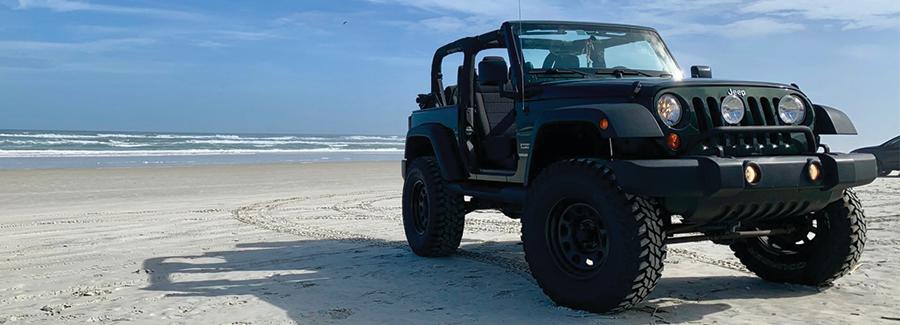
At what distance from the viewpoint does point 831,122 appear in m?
5.08

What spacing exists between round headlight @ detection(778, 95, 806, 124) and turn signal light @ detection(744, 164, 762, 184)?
0.72m

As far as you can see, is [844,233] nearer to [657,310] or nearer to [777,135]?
[777,135]

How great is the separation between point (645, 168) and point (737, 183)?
49 cm

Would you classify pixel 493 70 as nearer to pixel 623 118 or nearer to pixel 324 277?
pixel 623 118

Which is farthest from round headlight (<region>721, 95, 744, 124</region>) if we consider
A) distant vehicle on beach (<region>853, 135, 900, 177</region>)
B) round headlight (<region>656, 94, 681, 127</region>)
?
distant vehicle on beach (<region>853, 135, 900, 177</region>)

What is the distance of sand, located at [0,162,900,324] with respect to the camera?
480 centimetres

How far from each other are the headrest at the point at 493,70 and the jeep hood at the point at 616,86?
29 cm

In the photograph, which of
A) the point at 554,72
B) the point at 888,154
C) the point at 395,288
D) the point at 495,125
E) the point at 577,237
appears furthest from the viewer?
the point at 888,154

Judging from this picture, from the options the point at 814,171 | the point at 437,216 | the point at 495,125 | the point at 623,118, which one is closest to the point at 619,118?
the point at 623,118

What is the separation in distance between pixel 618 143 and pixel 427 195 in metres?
2.66

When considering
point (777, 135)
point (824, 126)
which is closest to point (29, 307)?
point (777, 135)

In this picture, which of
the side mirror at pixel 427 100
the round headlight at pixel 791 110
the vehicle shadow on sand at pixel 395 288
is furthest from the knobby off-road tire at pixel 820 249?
the side mirror at pixel 427 100

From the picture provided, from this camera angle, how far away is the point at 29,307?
5.17 meters

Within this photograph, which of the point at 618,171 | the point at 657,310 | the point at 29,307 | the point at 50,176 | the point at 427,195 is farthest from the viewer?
the point at 50,176
